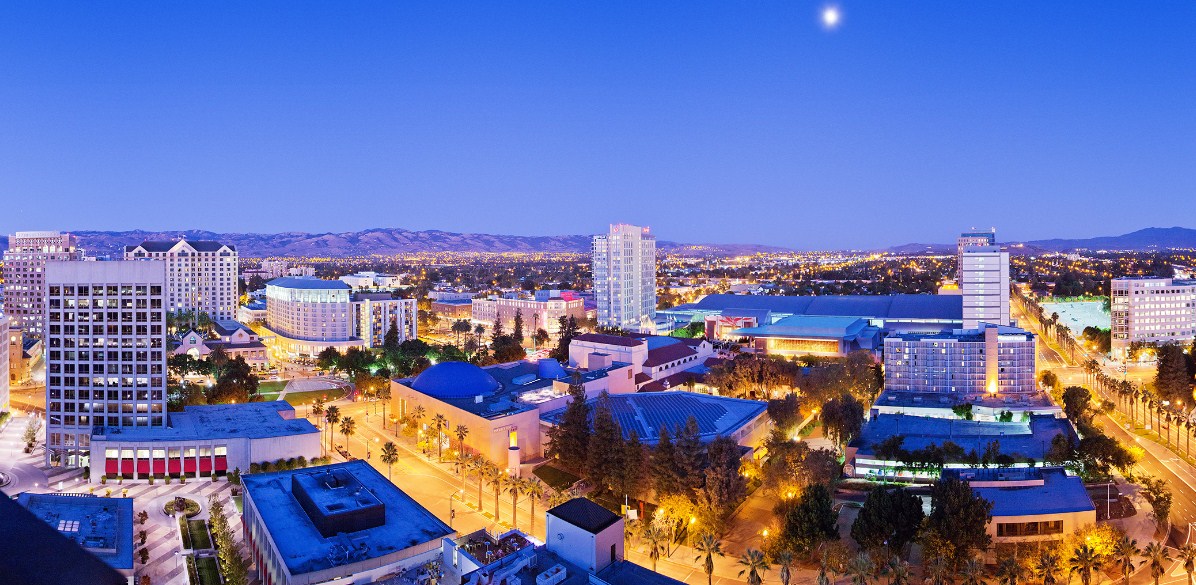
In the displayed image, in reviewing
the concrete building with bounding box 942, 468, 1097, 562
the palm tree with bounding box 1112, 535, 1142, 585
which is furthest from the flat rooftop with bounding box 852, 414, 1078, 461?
the palm tree with bounding box 1112, 535, 1142, 585

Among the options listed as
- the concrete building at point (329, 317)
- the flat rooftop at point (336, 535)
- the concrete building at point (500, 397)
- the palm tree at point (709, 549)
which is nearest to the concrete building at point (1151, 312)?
the concrete building at point (500, 397)

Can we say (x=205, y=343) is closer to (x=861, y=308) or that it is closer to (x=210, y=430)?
(x=210, y=430)

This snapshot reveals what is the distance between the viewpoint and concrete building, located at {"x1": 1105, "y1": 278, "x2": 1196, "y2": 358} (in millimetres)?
68125

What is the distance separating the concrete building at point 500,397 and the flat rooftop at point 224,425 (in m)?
6.45

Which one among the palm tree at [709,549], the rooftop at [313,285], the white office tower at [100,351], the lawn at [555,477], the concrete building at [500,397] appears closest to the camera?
the palm tree at [709,549]

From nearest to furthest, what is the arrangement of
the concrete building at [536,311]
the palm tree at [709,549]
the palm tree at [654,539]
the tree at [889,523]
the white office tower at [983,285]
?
the palm tree at [709,549]
the palm tree at [654,539]
the tree at [889,523]
the white office tower at [983,285]
the concrete building at [536,311]

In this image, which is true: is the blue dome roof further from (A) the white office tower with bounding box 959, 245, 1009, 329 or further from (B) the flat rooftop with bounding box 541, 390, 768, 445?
(A) the white office tower with bounding box 959, 245, 1009, 329

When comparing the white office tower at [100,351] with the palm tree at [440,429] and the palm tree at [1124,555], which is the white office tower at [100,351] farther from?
the palm tree at [1124,555]

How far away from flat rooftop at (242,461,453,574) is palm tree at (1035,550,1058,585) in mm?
16896

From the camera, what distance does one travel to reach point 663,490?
29.5 metres

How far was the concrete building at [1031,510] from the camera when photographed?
26438 millimetres

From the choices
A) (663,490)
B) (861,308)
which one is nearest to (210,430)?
(663,490)

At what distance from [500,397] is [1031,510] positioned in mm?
25575

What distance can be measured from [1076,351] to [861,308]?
63.9 ft
